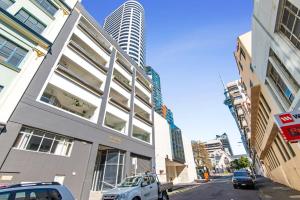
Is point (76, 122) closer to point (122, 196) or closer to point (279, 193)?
point (122, 196)

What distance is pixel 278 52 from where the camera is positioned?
10.1 metres

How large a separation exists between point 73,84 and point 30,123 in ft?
20.8

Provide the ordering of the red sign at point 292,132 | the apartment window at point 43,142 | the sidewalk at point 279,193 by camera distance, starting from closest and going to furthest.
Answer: the red sign at point 292,132, the sidewalk at point 279,193, the apartment window at point 43,142

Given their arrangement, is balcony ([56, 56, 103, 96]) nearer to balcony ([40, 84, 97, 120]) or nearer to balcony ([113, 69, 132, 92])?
balcony ([40, 84, 97, 120])

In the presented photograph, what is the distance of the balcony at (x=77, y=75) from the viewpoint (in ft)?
57.9

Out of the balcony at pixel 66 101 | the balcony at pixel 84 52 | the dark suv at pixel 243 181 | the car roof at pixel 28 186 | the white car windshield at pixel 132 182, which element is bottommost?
the car roof at pixel 28 186

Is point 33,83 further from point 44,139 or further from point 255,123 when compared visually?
point 255,123

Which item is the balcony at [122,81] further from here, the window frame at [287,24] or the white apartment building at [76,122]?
the window frame at [287,24]

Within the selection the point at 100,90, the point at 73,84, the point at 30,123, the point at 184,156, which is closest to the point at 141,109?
the point at 100,90

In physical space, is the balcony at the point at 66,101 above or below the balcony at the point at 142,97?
below

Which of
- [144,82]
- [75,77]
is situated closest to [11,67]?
[75,77]

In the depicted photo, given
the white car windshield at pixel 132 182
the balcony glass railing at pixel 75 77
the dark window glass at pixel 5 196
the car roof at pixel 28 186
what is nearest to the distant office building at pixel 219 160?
the balcony glass railing at pixel 75 77

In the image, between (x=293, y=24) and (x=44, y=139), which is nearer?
(x=293, y=24)

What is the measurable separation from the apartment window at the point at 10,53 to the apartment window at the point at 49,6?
610 centimetres
